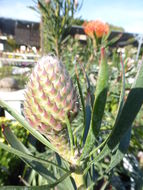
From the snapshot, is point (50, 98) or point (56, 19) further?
point (56, 19)

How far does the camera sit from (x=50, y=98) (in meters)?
0.31

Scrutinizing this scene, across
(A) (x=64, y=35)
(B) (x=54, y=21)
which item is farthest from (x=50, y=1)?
(A) (x=64, y=35)

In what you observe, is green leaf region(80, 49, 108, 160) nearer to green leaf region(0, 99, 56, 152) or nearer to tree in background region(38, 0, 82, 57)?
green leaf region(0, 99, 56, 152)

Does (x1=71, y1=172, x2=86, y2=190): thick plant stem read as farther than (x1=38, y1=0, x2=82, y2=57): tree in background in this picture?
No

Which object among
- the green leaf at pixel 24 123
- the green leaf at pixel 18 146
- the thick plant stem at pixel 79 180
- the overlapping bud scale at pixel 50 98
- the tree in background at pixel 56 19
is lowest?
the thick plant stem at pixel 79 180

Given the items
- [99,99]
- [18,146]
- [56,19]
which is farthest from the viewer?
[56,19]

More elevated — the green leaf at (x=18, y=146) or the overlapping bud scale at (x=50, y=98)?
the overlapping bud scale at (x=50, y=98)

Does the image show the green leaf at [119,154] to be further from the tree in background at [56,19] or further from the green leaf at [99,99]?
the tree in background at [56,19]

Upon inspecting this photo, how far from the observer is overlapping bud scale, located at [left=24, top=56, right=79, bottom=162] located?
0.31 meters

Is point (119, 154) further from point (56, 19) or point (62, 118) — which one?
point (56, 19)

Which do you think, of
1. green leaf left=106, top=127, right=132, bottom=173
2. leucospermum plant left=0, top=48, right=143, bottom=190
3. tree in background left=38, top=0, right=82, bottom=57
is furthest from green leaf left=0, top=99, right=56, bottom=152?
tree in background left=38, top=0, right=82, bottom=57

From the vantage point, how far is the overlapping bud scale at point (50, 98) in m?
0.31

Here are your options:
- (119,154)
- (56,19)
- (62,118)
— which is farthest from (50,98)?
(56,19)

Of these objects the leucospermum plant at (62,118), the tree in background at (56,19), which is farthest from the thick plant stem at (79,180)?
the tree in background at (56,19)
